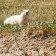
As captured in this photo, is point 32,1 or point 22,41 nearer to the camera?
point 22,41

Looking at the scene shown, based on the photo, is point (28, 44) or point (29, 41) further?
point (29, 41)

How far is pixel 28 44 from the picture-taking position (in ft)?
27.1

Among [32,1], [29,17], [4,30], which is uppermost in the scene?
[4,30]

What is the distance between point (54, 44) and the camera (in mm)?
8070

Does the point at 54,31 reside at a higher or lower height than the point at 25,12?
higher

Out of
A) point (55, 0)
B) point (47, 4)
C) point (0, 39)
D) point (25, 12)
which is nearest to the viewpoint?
point (0, 39)

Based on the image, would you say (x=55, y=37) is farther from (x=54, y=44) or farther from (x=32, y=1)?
(x=32, y=1)

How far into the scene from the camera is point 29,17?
47.5 feet

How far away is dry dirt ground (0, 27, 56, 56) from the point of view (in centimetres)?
764

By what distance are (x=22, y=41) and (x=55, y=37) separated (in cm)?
86

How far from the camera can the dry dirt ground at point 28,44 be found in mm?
A: 7645

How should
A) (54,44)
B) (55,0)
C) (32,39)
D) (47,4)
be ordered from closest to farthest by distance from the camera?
(54,44)
(32,39)
(47,4)
(55,0)

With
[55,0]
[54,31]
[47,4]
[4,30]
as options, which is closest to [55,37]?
[54,31]

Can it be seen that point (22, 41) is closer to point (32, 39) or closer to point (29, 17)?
point (32, 39)
